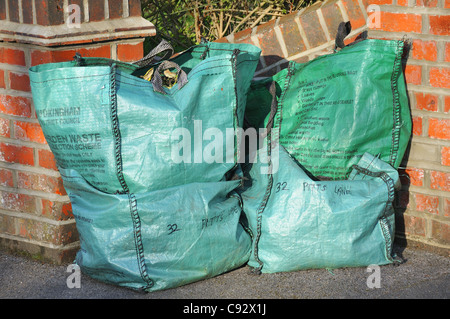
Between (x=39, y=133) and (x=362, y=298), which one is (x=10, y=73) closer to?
(x=39, y=133)

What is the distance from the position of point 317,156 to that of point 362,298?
699 millimetres

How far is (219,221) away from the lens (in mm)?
2396

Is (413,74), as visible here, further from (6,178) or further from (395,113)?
(6,178)

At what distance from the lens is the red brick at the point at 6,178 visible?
9.00ft

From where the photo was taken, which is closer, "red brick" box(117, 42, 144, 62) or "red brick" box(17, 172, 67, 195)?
"red brick" box(17, 172, 67, 195)

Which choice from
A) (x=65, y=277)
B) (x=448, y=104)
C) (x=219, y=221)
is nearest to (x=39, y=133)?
(x=65, y=277)

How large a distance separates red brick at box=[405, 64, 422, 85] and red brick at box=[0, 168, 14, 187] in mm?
1935

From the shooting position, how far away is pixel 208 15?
12.3ft

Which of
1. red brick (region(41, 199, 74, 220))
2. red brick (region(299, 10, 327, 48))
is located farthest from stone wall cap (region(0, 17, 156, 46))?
red brick (region(299, 10, 327, 48))

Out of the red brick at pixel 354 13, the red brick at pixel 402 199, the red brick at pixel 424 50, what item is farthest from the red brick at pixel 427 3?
the red brick at pixel 402 199

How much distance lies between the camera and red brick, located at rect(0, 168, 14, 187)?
2742 millimetres

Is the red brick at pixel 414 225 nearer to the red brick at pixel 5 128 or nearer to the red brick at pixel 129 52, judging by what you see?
the red brick at pixel 129 52

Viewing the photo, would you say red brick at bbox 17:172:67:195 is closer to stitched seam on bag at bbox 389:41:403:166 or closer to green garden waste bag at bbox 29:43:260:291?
green garden waste bag at bbox 29:43:260:291

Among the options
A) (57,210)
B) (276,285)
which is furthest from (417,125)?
(57,210)
